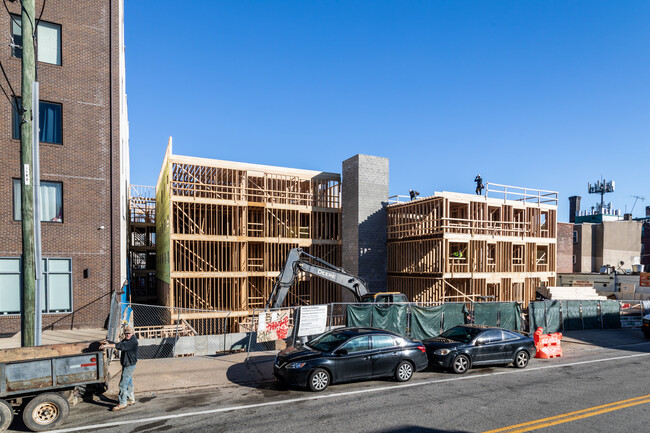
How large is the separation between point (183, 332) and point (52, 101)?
11560mm

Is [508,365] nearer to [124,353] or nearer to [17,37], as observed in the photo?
[124,353]

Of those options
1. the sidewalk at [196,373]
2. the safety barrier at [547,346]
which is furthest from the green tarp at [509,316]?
the sidewalk at [196,373]

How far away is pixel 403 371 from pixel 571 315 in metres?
15.1

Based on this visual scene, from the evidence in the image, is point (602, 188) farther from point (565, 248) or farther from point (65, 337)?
point (65, 337)

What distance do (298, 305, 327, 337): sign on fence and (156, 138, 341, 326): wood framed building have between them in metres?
9.09

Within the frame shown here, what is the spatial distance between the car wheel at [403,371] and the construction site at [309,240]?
11.1m

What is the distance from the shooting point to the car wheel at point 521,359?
1407 centimetres

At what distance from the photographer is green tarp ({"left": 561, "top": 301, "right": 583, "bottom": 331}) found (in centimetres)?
2184

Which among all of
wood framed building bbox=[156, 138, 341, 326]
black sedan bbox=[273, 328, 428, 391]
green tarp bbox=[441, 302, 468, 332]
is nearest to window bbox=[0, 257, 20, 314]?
wood framed building bbox=[156, 138, 341, 326]

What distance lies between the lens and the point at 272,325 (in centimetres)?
1564

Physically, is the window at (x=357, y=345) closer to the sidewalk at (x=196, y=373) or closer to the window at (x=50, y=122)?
the sidewalk at (x=196, y=373)

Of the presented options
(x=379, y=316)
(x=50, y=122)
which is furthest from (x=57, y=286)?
(x=379, y=316)

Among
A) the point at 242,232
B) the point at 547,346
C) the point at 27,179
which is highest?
the point at 27,179

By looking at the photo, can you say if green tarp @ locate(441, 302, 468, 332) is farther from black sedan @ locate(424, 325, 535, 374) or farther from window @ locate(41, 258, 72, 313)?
window @ locate(41, 258, 72, 313)
